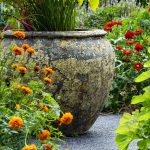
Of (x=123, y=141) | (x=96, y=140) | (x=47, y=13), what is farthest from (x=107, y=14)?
(x=123, y=141)

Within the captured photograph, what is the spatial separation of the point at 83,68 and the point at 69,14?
0.54 metres

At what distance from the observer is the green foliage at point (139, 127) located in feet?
7.50

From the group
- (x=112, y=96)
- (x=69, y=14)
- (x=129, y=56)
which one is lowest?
(x=112, y=96)

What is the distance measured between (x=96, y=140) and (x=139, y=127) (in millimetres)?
2269

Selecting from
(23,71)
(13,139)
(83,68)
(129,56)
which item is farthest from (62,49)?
(129,56)

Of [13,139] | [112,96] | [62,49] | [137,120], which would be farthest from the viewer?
[112,96]

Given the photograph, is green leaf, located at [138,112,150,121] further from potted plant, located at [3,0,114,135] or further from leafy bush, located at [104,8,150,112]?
leafy bush, located at [104,8,150,112]

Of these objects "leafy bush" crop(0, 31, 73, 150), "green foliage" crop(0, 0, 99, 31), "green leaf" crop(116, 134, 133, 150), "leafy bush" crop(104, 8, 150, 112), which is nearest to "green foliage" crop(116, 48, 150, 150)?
"green leaf" crop(116, 134, 133, 150)

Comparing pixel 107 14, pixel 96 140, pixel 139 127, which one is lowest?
pixel 96 140

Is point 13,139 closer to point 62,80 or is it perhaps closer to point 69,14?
point 62,80

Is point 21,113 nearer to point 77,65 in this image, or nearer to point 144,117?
point 144,117

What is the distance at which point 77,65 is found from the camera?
172 inches

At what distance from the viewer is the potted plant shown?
4.36 meters

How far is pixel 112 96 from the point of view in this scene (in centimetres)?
600
